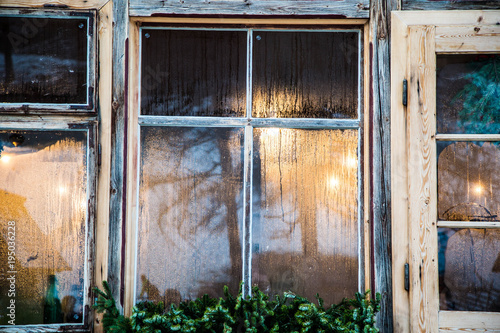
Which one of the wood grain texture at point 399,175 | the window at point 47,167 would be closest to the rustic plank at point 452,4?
the wood grain texture at point 399,175

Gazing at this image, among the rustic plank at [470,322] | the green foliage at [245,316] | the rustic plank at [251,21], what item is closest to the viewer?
the green foliage at [245,316]

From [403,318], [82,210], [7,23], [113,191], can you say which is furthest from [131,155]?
[403,318]

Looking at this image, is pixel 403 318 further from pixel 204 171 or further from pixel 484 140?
pixel 204 171

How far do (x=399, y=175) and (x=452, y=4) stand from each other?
3.20ft

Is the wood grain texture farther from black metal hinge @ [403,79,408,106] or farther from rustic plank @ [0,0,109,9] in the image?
rustic plank @ [0,0,109,9]

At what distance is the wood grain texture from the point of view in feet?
6.51

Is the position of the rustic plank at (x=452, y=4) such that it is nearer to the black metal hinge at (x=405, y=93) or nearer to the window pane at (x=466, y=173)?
the black metal hinge at (x=405, y=93)

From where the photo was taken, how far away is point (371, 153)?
2.10 metres

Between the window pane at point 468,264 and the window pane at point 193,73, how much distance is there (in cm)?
131

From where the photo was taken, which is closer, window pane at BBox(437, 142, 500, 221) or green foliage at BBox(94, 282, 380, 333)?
green foliage at BBox(94, 282, 380, 333)

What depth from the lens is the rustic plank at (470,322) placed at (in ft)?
6.33

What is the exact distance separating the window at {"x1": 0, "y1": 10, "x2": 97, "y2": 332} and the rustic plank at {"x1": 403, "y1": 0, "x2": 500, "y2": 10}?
5.82 feet

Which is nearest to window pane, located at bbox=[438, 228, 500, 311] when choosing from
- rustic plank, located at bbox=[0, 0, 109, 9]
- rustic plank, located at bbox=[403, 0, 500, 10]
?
rustic plank, located at bbox=[403, 0, 500, 10]

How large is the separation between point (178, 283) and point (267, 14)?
155 cm
